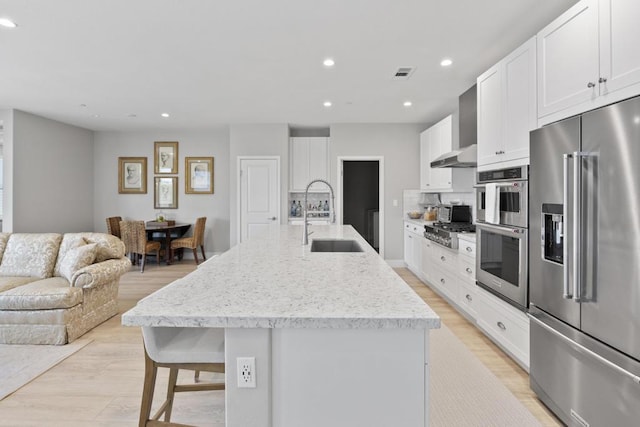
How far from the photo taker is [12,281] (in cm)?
317

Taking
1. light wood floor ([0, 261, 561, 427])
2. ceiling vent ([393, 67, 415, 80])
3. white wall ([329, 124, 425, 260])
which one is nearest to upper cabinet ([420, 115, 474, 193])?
white wall ([329, 124, 425, 260])

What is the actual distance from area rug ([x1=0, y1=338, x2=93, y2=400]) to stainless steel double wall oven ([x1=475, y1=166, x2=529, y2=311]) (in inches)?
138

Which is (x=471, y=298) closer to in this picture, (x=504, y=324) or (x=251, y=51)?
(x=504, y=324)

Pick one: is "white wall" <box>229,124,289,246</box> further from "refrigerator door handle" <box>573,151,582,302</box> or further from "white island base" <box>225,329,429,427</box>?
"white island base" <box>225,329,429,427</box>

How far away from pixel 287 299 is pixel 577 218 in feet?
4.90

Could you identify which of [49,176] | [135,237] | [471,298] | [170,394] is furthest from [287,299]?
[49,176]

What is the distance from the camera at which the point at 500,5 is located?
96.3 inches

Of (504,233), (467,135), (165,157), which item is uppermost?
(165,157)

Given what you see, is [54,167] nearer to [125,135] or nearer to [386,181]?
[125,135]

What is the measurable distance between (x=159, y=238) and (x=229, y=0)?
17.0 feet

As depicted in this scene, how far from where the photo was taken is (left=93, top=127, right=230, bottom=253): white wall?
22.7 feet

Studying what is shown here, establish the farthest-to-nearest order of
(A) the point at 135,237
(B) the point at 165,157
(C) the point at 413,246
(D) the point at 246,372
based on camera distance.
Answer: (B) the point at 165,157
(A) the point at 135,237
(C) the point at 413,246
(D) the point at 246,372

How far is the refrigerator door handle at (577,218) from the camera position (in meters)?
1.64

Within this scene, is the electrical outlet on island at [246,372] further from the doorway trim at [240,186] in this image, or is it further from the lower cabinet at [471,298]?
the doorway trim at [240,186]
